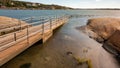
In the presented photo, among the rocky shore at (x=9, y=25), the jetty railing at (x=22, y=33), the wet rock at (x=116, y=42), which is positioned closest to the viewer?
the jetty railing at (x=22, y=33)

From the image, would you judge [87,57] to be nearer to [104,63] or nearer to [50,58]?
[104,63]

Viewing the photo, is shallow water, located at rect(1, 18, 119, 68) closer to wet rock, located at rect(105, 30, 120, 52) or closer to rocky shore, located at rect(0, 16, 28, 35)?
wet rock, located at rect(105, 30, 120, 52)

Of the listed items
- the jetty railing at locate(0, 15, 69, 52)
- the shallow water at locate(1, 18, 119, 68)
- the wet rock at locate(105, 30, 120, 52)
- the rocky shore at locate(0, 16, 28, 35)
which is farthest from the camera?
the rocky shore at locate(0, 16, 28, 35)

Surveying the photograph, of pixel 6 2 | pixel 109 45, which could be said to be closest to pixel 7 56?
pixel 109 45

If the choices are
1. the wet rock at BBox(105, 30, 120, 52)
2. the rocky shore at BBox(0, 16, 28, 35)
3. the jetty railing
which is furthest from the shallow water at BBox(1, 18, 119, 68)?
the rocky shore at BBox(0, 16, 28, 35)

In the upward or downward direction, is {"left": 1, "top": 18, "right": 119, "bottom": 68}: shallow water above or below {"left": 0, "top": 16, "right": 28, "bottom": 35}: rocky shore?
below

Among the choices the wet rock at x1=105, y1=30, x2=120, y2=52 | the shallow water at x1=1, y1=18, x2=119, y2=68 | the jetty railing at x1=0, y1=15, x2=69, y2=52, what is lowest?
the shallow water at x1=1, y1=18, x2=119, y2=68

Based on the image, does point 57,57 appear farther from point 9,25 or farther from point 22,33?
point 9,25

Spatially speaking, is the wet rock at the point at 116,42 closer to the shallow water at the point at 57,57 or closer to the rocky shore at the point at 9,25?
the shallow water at the point at 57,57

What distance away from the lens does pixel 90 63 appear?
982 centimetres

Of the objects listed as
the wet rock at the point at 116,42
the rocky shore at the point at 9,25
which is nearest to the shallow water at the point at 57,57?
the wet rock at the point at 116,42

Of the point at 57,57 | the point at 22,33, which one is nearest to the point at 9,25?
the point at 22,33

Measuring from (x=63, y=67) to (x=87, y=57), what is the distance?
2.70 meters

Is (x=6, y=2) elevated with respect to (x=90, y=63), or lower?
elevated
